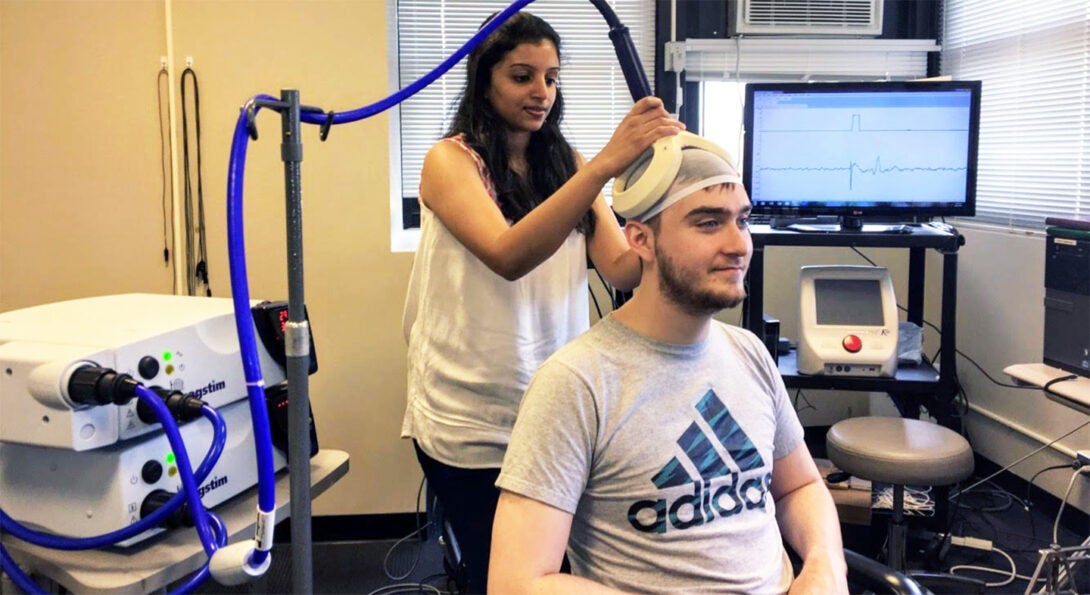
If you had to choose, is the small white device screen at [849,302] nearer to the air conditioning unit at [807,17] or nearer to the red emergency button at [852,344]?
the red emergency button at [852,344]

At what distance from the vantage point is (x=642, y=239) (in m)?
1.27

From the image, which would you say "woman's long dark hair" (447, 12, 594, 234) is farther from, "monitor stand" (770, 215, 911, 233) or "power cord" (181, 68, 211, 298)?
"power cord" (181, 68, 211, 298)

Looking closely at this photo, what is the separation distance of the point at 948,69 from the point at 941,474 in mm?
1782

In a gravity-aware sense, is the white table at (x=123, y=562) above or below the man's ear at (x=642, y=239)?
below

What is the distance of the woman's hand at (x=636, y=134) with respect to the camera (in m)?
1.19

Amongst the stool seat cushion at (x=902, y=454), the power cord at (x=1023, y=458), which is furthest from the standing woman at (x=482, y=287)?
the power cord at (x=1023, y=458)

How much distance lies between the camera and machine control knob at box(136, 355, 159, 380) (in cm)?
132

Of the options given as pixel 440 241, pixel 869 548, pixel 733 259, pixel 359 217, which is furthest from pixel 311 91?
pixel 869 548

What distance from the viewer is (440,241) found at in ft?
4.73

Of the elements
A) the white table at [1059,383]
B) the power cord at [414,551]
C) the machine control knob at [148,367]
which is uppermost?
the machine control knob at [148,367]

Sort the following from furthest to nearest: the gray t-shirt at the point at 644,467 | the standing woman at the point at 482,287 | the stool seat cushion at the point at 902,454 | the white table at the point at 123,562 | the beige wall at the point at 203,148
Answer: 1. the beige wall at the point at 203,148
2. the stool seat cushion at the point at 902,454
3. the standing woman at the point at 482,287
4. the white table at the point at 123,562
5. the gray t-shirt at the point at 644,467

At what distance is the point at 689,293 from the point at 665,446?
0.21 meters

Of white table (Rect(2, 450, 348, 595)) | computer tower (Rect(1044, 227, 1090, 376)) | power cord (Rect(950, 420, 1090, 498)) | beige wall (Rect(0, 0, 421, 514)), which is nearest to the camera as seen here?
white table (Rect(2, 450, 348, 595))

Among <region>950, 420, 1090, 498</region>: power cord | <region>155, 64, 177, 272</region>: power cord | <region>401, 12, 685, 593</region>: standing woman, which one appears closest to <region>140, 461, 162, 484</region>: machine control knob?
<region>401, 12, 685, 593</region>: standing woman
